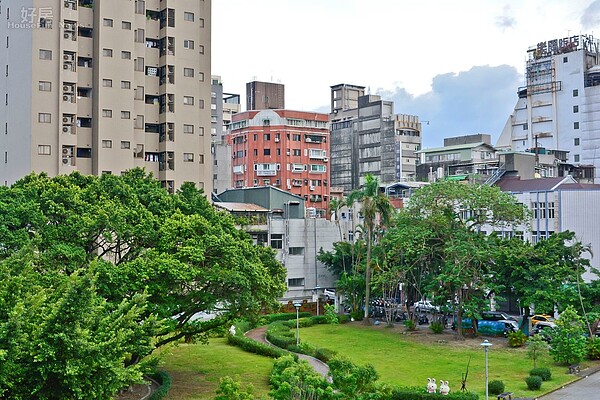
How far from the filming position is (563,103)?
7750 centimetres

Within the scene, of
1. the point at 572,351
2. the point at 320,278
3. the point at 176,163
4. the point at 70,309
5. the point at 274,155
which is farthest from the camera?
the point at 274,155

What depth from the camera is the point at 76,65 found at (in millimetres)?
52719

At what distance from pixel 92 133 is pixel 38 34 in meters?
7.93

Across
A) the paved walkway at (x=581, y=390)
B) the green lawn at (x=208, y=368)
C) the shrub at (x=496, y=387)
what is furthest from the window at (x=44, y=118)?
the paved walkway at (x=581, y=390)

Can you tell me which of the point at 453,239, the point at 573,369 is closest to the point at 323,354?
the point at 453,239

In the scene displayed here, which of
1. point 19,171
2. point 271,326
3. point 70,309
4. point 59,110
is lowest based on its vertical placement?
point 271,326

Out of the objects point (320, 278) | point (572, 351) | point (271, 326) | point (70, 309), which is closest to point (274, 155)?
point (320, 278)

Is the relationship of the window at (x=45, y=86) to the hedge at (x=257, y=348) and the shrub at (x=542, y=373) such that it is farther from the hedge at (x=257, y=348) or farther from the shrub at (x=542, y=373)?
→ the shrub at (x=542, y=373)

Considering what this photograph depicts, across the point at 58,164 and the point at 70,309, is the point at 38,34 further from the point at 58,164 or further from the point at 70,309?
the point at 70,309

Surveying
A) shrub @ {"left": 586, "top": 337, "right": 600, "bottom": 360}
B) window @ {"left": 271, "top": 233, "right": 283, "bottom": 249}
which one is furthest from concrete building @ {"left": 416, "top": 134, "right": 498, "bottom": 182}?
→ shrub @ {"left": 586, "top": 337, "right": 600, "bottom": 360}

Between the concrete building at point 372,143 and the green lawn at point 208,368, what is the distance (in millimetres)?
54256

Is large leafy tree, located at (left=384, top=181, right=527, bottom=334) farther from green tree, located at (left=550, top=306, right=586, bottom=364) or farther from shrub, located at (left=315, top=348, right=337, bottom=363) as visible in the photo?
shrub, located at (left=315, top=348, right=337, bottom=363)

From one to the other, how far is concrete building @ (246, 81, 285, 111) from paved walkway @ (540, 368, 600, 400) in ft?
227

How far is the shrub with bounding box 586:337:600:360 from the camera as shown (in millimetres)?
36781
